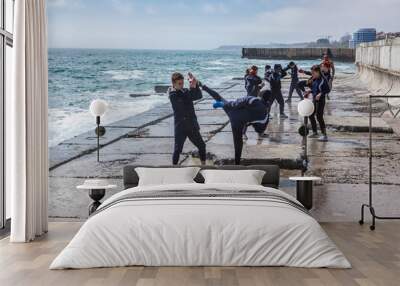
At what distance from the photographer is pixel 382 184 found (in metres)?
7.53

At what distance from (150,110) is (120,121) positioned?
0.38 m

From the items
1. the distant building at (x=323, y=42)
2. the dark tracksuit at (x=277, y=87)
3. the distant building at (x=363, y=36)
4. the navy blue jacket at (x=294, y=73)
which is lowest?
the dark tracksuit at (x=277, y=87)

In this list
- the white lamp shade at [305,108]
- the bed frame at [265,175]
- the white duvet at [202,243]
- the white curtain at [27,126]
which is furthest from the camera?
the white lamp shade at [305,108]

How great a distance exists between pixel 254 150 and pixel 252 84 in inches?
32.6

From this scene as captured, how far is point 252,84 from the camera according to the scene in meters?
7.91

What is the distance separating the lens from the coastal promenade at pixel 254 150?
755cm

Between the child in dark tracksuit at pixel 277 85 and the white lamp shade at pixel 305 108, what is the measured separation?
0.90 ft

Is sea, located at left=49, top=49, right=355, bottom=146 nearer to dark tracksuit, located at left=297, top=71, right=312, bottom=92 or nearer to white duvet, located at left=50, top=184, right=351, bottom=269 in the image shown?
dark tracksuit, located at left=297, top=71, right=312, bottom=92

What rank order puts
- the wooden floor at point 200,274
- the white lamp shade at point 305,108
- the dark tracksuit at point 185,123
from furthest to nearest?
the dark tracksuit at point 185,123, the white lamp shade at point 305,108, the wooden floor at point 200,274

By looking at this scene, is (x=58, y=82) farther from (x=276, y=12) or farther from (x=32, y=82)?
(x=276, y=12)

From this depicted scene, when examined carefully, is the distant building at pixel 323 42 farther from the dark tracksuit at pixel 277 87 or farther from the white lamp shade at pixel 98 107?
the white lamp shade at pixel 98 107

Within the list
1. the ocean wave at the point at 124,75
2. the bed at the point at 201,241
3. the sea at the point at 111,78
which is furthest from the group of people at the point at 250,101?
the bed at the point at 201,241

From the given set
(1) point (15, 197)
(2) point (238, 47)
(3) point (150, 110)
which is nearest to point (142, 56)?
(3) point (150, 110)

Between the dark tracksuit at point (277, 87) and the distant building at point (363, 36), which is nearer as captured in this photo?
the dark tracksuit at point (277, 87)
